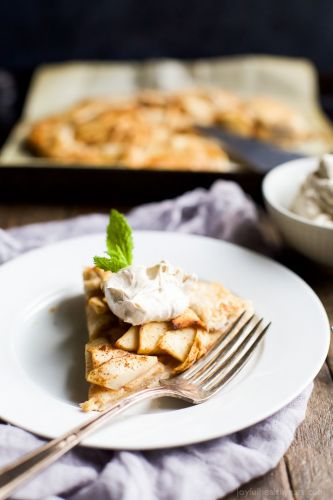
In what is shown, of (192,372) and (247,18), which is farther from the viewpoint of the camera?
(247,18)

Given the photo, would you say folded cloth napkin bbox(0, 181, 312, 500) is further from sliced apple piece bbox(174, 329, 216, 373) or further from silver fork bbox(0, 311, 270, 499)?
sliced apple piece bbox(174, 329, 216, 373)

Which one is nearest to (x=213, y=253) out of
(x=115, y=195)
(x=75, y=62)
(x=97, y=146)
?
(x=115, y=195)

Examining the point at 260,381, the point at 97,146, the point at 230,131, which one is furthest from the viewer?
the point at 230,131

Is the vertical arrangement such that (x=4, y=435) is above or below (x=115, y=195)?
above

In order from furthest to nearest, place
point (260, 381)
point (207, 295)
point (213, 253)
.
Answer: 1. point (213, 253)
2. point (207, 295)
3. point (260, 381)

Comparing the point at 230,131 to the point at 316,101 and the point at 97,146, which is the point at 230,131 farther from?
the point at 316,101

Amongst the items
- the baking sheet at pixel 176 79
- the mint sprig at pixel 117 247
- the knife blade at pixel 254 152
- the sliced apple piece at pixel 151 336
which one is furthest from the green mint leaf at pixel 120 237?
the baking sheet at pixel 176 79

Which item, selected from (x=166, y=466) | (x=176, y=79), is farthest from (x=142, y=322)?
(x=176, y=79)
